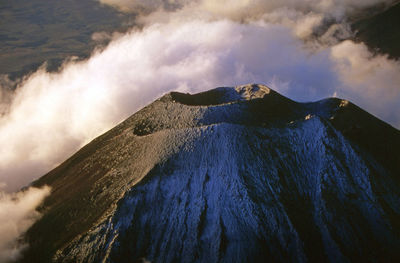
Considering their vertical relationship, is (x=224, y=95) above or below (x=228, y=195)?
above

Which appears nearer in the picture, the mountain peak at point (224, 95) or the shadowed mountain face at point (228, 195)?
the shadowed mountain face at point (228, 195)

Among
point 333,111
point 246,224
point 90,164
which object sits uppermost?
point 333,111

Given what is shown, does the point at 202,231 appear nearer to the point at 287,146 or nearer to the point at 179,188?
the point at 179,188

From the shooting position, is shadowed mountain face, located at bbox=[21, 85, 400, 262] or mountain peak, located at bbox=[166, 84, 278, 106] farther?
mountain peak, located at bbox=[166, 84, 278, 106]

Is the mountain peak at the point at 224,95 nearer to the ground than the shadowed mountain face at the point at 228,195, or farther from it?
farther from it

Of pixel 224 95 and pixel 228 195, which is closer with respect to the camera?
pixel 228 195

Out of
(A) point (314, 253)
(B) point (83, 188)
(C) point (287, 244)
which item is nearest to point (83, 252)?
(B) point (83, 188)

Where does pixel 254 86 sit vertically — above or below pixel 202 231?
above

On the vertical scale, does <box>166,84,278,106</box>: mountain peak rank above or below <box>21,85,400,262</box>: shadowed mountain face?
above
